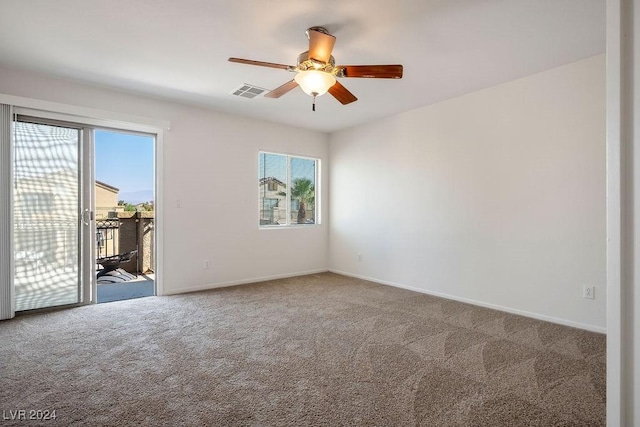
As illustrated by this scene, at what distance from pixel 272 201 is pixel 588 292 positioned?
417cm

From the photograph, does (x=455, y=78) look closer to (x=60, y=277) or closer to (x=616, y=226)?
(x=616, y=226)

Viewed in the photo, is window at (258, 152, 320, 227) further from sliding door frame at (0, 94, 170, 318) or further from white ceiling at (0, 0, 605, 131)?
white ceiling at (0, 0, 605, 131)

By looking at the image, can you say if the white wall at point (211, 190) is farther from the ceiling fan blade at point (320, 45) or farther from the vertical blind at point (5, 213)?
the ceiling fan blade at point (320, 45)

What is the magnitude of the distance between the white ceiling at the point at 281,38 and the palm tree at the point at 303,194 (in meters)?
2.29

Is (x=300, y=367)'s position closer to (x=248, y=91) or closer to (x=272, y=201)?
(x=248, y=91)

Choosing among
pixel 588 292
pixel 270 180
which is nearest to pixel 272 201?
pixel 270 180

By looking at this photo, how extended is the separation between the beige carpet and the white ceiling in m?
2.49

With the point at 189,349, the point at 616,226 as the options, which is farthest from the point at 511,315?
the point at 189,349

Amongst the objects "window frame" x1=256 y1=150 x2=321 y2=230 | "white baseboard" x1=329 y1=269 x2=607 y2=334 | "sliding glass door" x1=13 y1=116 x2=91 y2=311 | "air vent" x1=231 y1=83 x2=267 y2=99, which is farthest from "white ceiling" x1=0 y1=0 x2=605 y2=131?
"white baseboard" x1=329 y1=269 x2=607 y2=334

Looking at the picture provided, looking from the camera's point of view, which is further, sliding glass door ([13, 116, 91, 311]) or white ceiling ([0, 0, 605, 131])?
sliding glass door ([13, 116, 91, 311])

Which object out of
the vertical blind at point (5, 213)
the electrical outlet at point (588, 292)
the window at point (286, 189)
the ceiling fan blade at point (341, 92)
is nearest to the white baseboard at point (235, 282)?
the window at point (286, 189)

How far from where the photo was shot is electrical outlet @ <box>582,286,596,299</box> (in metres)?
3.01

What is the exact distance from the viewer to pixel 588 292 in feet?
9.98

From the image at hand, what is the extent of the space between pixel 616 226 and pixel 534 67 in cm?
280
